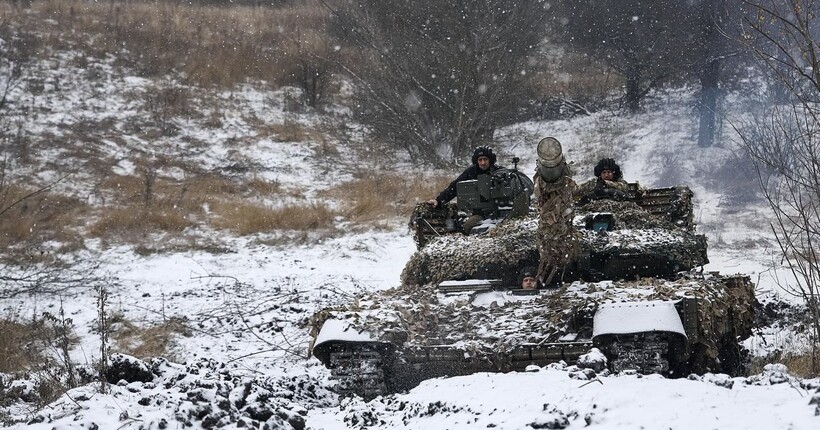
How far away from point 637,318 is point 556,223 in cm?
150

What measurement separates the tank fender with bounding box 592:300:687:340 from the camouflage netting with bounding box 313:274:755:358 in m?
0.20

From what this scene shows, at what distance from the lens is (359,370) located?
6.52 m

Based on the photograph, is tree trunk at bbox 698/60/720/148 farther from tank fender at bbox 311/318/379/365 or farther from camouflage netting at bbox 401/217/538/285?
tank fender at bbox 311/318/379/365

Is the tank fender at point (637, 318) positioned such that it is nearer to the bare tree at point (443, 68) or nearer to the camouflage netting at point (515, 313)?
the camouflage netting at point (515, 313)

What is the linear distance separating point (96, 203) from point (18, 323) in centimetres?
718

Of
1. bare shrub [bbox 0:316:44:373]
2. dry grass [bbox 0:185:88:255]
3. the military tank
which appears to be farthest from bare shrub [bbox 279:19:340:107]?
the military tank

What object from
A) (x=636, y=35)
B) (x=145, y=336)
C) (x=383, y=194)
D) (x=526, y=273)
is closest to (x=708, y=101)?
(x=636, y=35)

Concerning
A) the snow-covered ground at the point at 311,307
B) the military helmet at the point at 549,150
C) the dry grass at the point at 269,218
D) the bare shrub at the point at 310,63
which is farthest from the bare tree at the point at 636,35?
the military helmet at the point at 549,150

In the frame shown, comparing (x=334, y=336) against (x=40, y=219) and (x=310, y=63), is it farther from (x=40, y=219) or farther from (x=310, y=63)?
(x=310, y=63)

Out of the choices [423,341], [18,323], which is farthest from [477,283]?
[18,323]

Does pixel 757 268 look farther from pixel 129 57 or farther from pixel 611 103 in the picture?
pixel 129 57

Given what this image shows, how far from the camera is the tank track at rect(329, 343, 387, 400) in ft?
21.3

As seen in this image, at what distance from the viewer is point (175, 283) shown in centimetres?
1342

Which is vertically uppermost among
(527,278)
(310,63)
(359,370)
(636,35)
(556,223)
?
(636,35)
